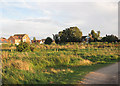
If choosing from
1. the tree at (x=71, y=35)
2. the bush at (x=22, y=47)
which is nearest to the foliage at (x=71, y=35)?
the tree at (x=71, y=35)

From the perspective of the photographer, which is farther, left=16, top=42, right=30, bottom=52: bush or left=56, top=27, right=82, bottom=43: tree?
left=56, top=27, right=82, bottom=43: tree

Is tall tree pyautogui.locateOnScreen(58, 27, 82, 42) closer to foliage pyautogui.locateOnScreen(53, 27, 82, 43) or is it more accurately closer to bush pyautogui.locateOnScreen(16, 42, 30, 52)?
foliage pyautogui.locateOnScreen(53, 27, 82, 43)

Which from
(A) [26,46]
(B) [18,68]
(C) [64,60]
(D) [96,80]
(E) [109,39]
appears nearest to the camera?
A: (D) [96,80]

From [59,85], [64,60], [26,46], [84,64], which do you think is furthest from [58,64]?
[26,46]

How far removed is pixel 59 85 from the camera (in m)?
5.02

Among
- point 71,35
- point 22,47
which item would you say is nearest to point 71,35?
point 71,35

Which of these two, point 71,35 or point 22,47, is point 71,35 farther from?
point 22,47

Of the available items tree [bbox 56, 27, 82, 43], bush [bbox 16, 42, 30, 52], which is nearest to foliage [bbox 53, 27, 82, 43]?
tree [bbox 56, 27, 82, 43]

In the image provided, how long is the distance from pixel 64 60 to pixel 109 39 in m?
35.3

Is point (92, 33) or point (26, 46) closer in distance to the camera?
point (26, 46)

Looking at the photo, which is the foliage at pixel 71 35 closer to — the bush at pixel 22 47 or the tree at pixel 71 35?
the tree at pixel 71 35

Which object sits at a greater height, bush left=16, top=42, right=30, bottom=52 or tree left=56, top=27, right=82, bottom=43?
tree left=56, top=27, right=82, bottom=43

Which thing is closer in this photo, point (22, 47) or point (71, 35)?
point (22, 47)

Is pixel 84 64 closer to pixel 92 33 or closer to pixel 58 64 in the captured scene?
pixel 58 64
